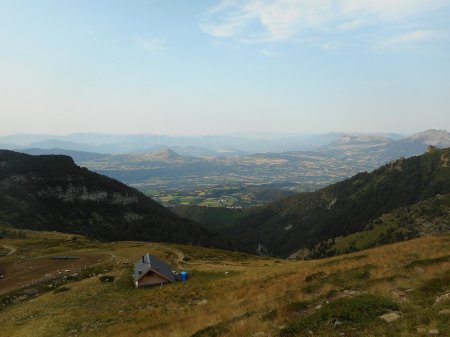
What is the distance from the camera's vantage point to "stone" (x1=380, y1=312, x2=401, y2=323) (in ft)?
57.5

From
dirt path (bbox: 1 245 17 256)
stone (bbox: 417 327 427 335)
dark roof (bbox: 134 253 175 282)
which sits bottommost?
dirt path (bbox: 1 245 17 256)

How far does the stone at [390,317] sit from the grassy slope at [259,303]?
0.34m

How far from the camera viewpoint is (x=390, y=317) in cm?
1794

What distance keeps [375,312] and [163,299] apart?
30.3 meters

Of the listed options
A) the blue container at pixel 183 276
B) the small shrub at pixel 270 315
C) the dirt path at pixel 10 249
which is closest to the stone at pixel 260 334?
the small shrub at pixel 270 315

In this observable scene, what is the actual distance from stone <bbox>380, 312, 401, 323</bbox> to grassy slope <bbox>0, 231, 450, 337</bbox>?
34 cm

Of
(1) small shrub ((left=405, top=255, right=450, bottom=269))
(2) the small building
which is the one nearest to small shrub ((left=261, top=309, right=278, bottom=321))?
(1) small shrub ((left=405, top=255, right=450, bottom=269))

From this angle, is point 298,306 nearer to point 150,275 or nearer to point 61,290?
point 150,275

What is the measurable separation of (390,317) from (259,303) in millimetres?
13335

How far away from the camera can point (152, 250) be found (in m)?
85.4

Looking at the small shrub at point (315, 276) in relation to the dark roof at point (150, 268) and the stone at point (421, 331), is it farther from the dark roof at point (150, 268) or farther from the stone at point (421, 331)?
the dark roof at point (150, 268)

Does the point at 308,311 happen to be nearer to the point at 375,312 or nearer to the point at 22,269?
the point at 375,312

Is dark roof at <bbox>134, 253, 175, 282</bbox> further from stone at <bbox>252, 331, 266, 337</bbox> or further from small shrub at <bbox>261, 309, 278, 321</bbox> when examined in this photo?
stone at <bbox>252, 331, 266, 337</bbox>

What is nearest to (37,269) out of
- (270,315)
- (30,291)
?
(30,291)
